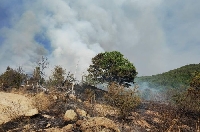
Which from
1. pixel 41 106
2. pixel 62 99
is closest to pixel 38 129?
pixel 41 106

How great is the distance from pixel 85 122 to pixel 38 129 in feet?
9.06

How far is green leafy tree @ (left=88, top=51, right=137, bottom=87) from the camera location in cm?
4125

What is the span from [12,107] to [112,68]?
22628 millimetres

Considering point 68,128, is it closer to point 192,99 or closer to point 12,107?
point 12,107

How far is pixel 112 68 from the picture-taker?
41281 millimetres

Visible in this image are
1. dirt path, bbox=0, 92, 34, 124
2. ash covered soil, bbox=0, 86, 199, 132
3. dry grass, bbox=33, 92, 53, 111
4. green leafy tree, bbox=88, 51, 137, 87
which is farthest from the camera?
green leafy tree, bbox=88, 51, 137, 87

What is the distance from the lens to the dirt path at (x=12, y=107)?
17453 mm

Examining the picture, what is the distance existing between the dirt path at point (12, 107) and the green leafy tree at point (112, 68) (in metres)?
20.6

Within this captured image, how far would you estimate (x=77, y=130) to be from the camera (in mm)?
14602

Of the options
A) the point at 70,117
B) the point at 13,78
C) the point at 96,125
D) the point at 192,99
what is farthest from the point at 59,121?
the point at 13,78

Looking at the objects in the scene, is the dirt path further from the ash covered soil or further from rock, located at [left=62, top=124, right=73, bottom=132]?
rock, located at [left=62, top=124, right=73, bottom=132]

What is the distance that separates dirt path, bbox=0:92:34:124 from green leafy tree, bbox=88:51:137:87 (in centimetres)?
2057

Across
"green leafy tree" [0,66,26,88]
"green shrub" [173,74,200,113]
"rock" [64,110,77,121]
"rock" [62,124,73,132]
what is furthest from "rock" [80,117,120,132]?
"green leafy tree" [0,66,26,88]

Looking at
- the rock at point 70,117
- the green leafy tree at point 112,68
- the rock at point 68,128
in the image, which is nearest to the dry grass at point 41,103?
the rock at point 70,117
